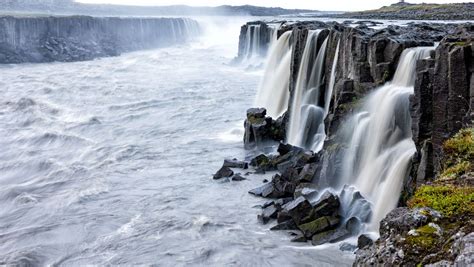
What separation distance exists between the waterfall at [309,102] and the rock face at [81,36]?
59.6 m

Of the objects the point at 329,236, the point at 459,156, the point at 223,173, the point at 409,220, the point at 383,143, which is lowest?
the point at 223,173

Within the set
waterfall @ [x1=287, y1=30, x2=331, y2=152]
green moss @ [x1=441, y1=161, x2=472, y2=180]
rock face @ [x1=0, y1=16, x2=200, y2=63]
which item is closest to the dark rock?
green moss @ [x1=441, y1=161, x2=472, y2=180]

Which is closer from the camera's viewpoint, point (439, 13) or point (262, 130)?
point (262, 130)

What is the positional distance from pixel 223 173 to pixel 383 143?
308 inches

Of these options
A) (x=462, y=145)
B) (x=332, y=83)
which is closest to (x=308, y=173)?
(x=332, y=83)

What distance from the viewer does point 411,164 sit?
14.4 meters

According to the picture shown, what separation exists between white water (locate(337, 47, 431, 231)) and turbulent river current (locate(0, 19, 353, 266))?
284cm

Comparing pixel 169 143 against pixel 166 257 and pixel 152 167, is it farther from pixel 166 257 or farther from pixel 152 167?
pixel 166 257

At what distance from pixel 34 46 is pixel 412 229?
81.4m

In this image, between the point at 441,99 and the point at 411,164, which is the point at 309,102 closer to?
the point at 411,164

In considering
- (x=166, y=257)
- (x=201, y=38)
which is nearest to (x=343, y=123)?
(x=166, y=257)

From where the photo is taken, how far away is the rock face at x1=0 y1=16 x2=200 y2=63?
3019 inches

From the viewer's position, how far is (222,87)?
47.2 metres

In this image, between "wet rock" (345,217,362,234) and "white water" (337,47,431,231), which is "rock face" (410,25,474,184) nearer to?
"white water" (337,47,431,231)
